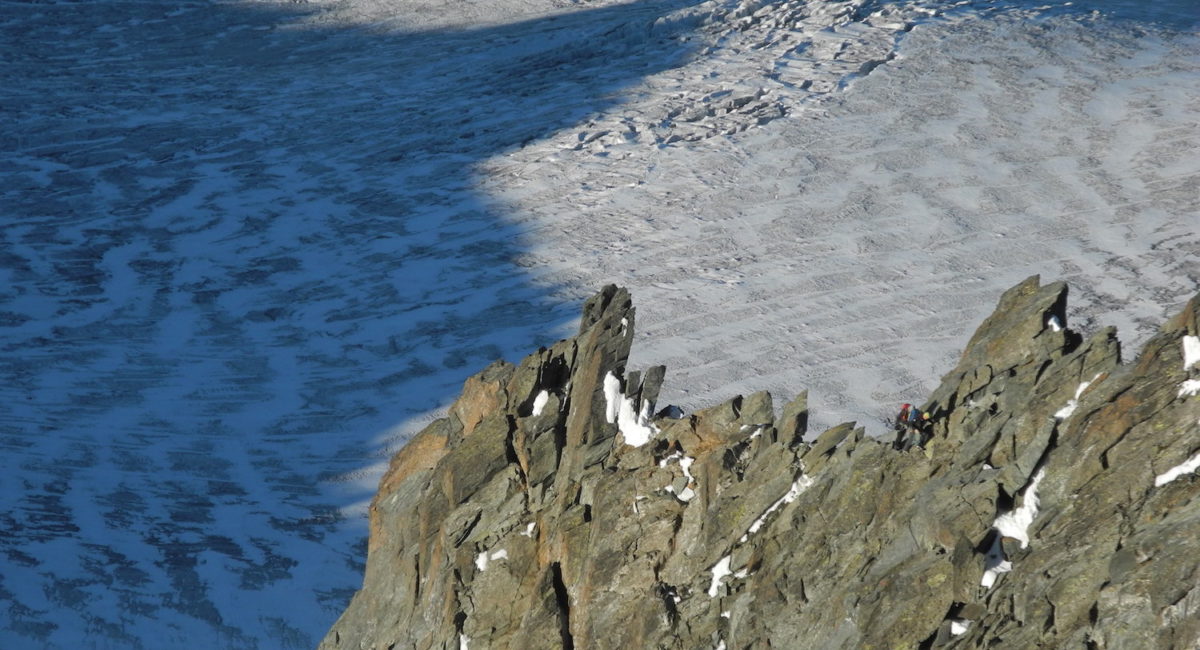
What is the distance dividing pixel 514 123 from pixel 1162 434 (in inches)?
1292

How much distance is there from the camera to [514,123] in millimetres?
38719

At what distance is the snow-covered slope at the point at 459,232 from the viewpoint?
23.3 m

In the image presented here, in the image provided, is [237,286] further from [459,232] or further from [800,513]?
[800,513]

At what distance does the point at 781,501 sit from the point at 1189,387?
9.45ft

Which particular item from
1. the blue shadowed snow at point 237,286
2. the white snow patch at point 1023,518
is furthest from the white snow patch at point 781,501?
the blue shadowed snow at point 237,286

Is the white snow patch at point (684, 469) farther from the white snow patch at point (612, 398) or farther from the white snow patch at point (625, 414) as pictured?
the white snow patch at point (612, 398)

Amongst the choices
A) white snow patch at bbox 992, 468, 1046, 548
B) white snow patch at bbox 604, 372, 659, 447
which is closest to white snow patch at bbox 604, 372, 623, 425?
white snow patch at bbox 604, 372, 659, 447

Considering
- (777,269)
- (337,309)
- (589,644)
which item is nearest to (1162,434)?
(589,644)

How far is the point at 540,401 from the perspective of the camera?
11758mm

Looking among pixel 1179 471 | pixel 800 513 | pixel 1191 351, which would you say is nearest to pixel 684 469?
pixel 800 513

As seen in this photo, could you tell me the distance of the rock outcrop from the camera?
6770 millimetres

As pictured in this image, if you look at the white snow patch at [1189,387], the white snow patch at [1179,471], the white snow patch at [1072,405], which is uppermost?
the white snow patch at [1189,387]

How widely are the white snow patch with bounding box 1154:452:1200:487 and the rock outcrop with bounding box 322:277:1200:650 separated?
2 centimetres

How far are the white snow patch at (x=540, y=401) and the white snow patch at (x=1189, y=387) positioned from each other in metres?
5.75
